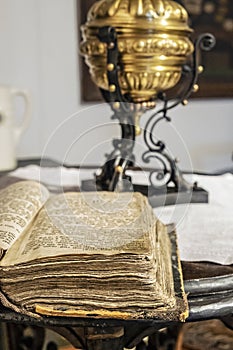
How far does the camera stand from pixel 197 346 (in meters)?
1.43

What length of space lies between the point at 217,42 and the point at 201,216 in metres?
1.40

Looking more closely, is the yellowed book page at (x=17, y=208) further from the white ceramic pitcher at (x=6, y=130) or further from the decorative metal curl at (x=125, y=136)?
the white ceramic pitcher at (x=6, y=130)

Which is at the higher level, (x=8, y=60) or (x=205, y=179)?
(x=8, y=60)

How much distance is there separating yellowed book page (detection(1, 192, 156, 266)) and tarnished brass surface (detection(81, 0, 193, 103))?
19 cm

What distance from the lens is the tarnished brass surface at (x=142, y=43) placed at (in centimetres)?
79

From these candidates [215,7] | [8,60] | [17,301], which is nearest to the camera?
[17,301]

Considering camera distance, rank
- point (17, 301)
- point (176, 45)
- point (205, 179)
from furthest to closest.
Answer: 1. point (205, 179)
2. point (176, 45)
3. point (17, 301)

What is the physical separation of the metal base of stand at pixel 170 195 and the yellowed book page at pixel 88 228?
0.11 meters

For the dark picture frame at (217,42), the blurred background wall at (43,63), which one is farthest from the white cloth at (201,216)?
the dark picture frame at (217,42)

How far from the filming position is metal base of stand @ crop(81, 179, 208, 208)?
808 millimetres

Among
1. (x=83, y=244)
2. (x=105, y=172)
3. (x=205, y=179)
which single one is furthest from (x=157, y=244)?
(x=205, y=179)

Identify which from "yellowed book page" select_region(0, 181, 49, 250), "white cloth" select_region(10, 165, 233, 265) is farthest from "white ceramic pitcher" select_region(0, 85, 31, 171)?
"yellowed book page" select_region(0, 181, 49, 250)

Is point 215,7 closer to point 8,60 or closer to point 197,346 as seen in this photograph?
point 8,60

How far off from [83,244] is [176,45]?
0.37 m
